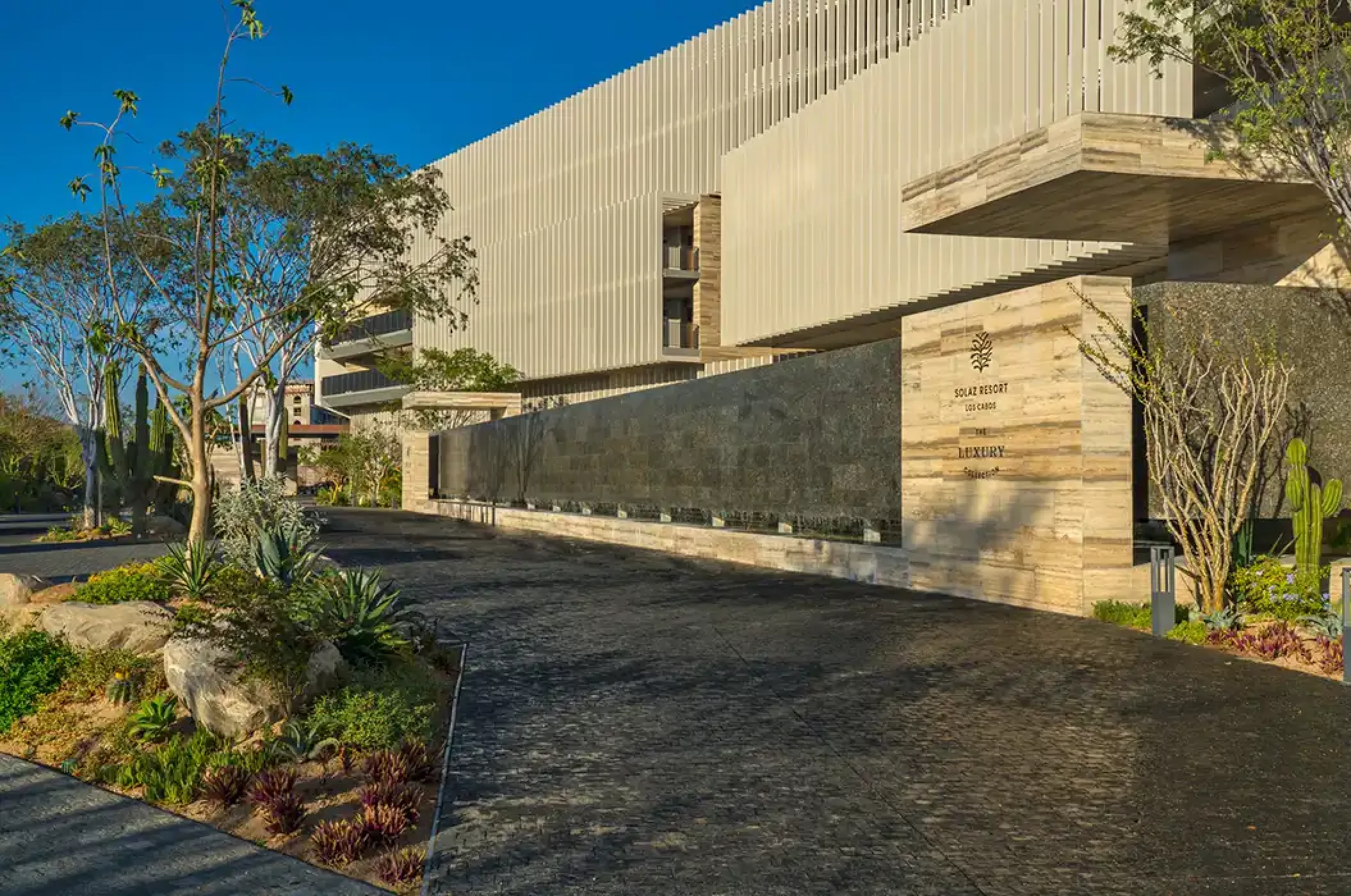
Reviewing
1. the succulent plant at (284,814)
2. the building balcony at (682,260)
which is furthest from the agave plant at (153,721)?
the building balcony at (682,260)

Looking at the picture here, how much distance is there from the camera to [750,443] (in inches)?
815

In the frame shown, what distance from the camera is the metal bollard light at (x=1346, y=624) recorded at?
31.1 ft

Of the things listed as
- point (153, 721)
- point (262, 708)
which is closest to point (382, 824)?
point (262, 708)

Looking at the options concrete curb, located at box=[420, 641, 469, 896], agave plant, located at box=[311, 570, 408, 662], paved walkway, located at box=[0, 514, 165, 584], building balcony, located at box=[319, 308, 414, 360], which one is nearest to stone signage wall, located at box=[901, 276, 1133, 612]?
concrete curb, located at box=[420, 641, 469, 896]

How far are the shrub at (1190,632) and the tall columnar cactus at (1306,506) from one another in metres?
1.33

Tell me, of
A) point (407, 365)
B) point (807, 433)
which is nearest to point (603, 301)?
point (407, 365)

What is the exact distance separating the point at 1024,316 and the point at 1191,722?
259 inches

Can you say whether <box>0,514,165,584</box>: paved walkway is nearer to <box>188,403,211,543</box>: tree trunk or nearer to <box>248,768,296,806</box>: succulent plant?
<box>188,403,211,543</box>: tree trunk

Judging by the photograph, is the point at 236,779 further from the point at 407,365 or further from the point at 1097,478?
the point at 407,365

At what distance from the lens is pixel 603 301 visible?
1998 inches

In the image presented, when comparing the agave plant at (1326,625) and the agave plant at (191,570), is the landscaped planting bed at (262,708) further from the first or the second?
the agave plant at (1326,625)

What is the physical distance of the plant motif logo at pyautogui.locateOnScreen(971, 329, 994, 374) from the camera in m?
14.2

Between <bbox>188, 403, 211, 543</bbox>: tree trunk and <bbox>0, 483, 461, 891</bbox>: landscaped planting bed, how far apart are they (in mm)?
2170

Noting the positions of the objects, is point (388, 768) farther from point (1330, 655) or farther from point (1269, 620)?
point (1269, 620)
